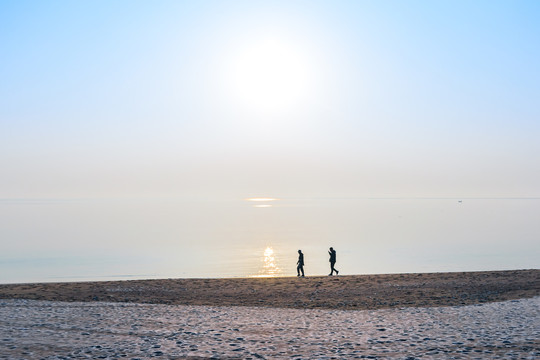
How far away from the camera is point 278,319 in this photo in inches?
751

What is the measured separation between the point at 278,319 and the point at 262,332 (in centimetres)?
261

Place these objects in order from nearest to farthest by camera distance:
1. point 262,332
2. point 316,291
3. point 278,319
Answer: point 262,332, point 278,319, point 316,291

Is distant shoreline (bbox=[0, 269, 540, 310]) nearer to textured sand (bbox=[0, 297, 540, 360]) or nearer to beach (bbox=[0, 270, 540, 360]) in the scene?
beach (bbox=[0, 270, 540, 360])

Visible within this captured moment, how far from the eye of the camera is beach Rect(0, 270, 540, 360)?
13781mm

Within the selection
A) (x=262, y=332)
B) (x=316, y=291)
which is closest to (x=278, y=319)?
(x=262, y=332)

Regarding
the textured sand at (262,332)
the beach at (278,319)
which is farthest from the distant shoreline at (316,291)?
the textured sand at (262,332)

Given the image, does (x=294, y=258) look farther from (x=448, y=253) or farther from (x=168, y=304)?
(x=168, y=304)

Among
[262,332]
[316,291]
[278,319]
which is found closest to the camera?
[262,332]

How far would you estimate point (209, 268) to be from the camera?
53.2m

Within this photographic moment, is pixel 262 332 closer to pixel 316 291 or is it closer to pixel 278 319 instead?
pixel 278 319

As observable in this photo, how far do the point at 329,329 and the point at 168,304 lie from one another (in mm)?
9618

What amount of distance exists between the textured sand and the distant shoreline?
73.1 inches

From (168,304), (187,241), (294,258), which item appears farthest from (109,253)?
(168,304)

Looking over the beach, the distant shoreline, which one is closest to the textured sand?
the beach
